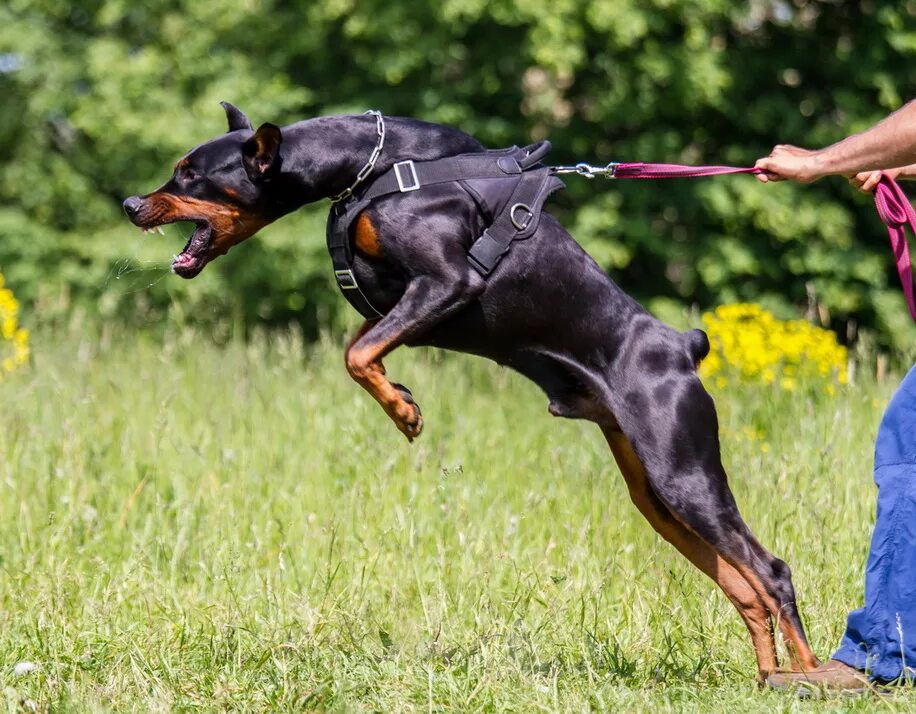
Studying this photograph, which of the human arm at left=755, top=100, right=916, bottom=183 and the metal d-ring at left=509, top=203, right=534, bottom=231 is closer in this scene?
the human arm at left=755, top=100, right=916, bottom=183

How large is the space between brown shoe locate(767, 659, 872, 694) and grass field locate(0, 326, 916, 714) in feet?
0.24

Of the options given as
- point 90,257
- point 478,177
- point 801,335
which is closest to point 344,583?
point 478,177

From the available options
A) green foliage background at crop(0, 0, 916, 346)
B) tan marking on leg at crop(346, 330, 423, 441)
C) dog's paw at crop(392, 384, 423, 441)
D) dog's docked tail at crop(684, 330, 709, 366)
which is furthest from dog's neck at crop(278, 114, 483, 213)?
green foliage background at crop(0, 0, 916, 346)

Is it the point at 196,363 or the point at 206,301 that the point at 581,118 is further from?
the point at 196,363

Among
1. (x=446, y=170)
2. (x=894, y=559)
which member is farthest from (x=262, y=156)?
(x=894, y=559)

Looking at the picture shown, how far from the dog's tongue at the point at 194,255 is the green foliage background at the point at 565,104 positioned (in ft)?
22.1

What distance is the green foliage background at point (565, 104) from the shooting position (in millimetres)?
11156

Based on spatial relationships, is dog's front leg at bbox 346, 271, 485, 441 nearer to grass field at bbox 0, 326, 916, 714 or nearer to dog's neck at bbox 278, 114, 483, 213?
dog's neck at bbox 278, 114, 483, 213

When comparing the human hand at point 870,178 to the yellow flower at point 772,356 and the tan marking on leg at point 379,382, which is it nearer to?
→ the tan marking on leg at point 379,382

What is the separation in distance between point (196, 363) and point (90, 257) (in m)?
5.79

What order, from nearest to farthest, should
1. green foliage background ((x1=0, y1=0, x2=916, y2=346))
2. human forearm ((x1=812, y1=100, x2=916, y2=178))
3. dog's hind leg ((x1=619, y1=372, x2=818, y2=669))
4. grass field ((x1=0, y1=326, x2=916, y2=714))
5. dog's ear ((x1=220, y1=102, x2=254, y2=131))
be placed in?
1. human forearm ((x1=812, y1=100, x2=916, y2=178))
2. grass field ((x1=0, y1=326, x2=916, y2=714))
3. dog's hind leg ((x1=619, y1=372, x2=818, y2=669))
4. dog's ear ((x1=220, y1=102, x2=254, y2=131))
5. green foliage background ((x1=0, y1=0, x2=916, y2=346))

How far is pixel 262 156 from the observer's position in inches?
145

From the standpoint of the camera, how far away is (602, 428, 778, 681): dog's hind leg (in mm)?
3795

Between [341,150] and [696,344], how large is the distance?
50.1 inches
